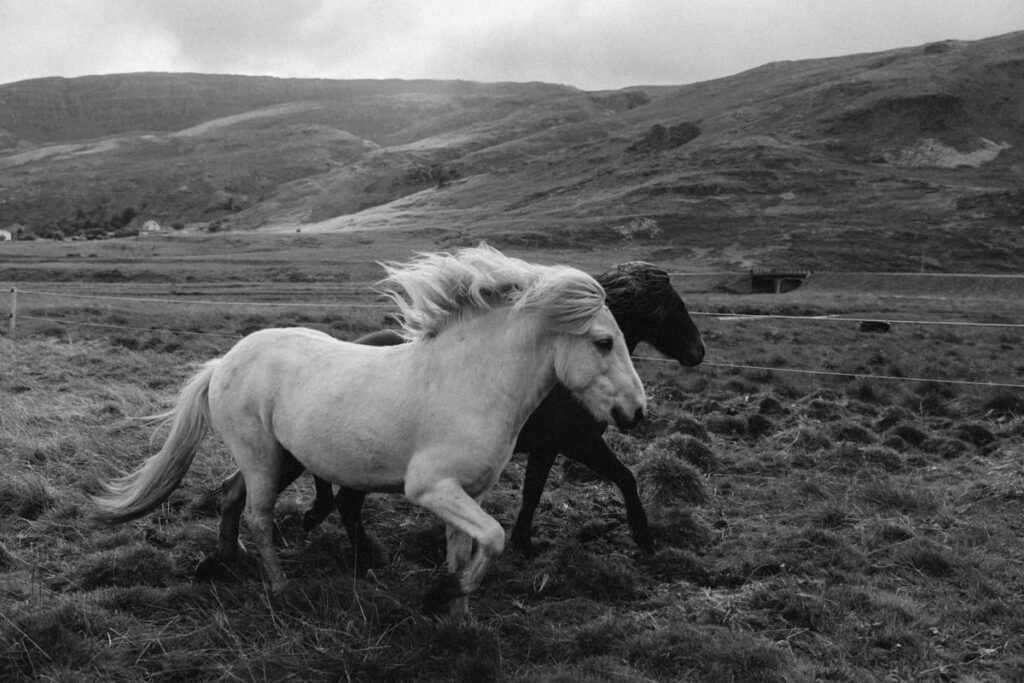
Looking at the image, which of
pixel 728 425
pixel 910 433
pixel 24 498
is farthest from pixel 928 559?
pixel 24 498

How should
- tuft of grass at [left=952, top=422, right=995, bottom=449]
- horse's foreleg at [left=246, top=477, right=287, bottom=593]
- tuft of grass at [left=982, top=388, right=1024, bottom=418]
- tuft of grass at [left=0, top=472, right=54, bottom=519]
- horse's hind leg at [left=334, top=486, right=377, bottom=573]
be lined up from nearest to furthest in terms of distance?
horse's foreleg at [left=246, top=477, right=287, bottom=593] < horse's hind leg at [left=334, top=486, right=377, bottom=573] < tuft of grass at [left=0, top=472, right=54, bottom=519] < tuft of grass at [left=952, top=422, right=995, bottom=449] < tuft of grass at [left=982, top=388, right=1024, bottom=418]

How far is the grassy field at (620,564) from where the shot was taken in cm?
433

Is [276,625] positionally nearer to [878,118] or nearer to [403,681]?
[403,681]

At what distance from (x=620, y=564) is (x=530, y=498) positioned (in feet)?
3.12

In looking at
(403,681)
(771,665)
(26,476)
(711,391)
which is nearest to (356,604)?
(403,681)

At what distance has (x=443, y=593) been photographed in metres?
4.45

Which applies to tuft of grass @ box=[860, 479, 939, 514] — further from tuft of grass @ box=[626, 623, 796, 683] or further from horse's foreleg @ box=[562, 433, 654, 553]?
tuft of grass @ box=[626, 623, 796, 683]

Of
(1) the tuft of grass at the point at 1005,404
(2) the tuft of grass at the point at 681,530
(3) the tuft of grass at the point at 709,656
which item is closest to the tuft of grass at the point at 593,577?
(2) the tuft of grass at the point at 681,530

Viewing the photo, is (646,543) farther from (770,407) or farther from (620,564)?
(770,407)

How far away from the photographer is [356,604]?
4.74m

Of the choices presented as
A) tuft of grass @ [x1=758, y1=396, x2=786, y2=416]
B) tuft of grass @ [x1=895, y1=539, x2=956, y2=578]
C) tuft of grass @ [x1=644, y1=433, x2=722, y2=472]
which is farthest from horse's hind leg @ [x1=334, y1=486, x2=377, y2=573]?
tuft of grass @ [x1=758, y1=396, x2=786, y2=416]

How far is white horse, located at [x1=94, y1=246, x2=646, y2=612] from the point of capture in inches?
179

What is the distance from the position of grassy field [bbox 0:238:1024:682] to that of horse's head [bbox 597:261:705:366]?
112 cm

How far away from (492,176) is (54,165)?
427 feet
